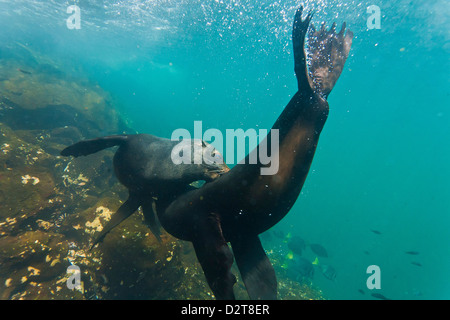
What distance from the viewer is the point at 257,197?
7.38 ft

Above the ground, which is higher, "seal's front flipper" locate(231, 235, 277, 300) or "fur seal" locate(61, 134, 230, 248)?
"fur seal" locate(61, 134, 230, 248)

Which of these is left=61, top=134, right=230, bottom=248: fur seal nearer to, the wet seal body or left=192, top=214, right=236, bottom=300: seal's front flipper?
the wet seal body

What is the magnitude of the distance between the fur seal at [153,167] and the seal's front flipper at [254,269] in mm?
945

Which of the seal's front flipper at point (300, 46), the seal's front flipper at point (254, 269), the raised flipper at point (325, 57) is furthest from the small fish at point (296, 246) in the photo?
the seal's front flipper at point (300, 46)

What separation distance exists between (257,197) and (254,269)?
98 centimetres

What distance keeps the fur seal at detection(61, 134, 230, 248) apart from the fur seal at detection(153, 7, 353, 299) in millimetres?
310

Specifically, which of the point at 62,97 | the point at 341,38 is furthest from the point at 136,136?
the point at 62,97

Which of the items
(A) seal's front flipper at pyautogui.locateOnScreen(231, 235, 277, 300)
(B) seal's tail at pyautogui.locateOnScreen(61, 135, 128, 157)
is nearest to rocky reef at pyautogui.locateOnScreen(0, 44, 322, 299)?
(B) seal's tail at pyautogui.locateOnScreen(61, 135, 128, 157)

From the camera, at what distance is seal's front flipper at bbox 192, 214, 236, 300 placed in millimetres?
1951

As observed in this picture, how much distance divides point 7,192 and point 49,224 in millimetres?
1273

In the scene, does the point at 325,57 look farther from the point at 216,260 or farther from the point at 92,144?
the point at 92,144

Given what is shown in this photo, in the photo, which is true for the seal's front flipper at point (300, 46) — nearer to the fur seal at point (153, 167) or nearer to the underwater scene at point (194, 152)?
the underwater scene at point (194, 152)

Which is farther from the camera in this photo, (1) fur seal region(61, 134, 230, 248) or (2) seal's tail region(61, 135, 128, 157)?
(2) seal's tail region(61, 135, 128, 157)

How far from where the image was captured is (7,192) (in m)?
5.33
